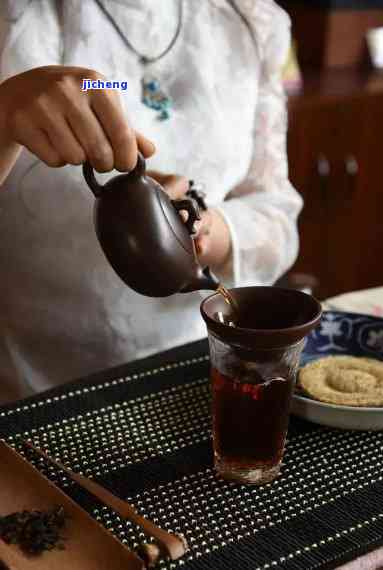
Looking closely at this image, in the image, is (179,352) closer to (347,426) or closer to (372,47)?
(347,426)

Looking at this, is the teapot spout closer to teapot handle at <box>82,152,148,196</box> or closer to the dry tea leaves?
teapot handle at <box>82,152,148,196</box>

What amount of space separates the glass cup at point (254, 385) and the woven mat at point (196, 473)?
0.02 m

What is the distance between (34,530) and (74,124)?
37cm

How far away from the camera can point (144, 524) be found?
0.65m

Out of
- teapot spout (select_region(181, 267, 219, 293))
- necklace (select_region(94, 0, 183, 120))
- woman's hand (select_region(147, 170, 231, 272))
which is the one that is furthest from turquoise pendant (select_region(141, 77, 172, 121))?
teapot spout (select_region(181, 267, 219, 293))

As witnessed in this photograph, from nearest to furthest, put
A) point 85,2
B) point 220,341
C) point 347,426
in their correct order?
point 220,341 → point 347,426 → point 85,2

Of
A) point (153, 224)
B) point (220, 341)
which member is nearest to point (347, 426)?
point (220, 341)

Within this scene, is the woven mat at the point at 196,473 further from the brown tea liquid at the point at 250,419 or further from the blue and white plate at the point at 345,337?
the blue and white plate at the point at 345,337

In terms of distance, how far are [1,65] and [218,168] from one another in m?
0.38

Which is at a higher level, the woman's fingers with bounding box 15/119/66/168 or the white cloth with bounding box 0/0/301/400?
the woman's fingers with bounding box 15/119/66/168

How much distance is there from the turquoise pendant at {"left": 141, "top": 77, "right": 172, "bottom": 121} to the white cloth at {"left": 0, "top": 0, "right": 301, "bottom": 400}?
12mm

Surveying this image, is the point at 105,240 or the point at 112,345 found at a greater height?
the point at 105,240

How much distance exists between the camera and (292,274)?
247 cm

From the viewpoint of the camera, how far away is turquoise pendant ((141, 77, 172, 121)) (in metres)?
1.22
